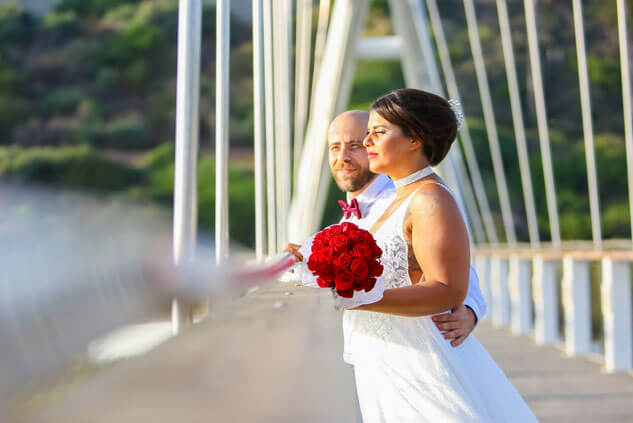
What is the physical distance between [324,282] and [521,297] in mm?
6833

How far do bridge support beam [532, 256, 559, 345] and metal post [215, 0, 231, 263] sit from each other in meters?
4.87

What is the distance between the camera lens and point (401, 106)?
1.15 metres

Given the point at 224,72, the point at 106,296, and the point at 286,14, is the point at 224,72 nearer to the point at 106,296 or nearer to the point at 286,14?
the point at 106,296

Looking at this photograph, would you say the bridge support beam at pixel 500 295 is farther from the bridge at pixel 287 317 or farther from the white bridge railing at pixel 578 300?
the white bridge railing at pixel 578 300

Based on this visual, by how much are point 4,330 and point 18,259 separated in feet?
0.20

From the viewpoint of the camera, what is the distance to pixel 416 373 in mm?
1149

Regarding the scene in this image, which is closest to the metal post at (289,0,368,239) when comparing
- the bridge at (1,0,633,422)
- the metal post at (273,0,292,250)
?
the bridge at (1,0,633,422)

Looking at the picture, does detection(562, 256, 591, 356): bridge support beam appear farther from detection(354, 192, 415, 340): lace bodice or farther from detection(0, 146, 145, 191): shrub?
detection(0, 146, 145, 191): shrub

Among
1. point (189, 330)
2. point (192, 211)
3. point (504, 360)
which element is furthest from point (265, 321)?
point (504, 360)

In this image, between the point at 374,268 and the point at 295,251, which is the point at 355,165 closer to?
the point at 295,251

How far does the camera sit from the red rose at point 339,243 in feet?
3.18

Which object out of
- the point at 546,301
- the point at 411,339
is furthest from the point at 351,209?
the point at 546,301

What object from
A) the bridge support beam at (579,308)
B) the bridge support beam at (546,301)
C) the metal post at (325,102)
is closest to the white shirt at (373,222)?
the bridge support beam at (579,308)

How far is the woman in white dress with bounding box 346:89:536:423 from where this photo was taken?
3.70ft
